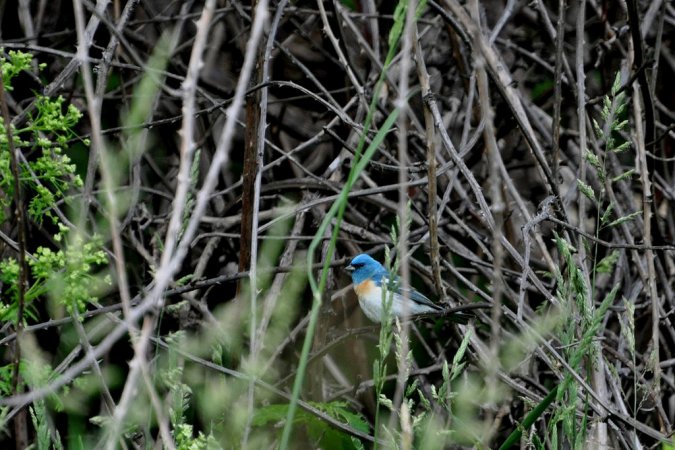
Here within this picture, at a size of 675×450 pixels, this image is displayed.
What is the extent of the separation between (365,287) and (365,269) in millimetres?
94

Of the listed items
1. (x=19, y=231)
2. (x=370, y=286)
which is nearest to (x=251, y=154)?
(x=19, y=231)

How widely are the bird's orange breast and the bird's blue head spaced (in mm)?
28

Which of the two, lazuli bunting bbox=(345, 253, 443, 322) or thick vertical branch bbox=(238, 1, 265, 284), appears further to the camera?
lazuli bunting bbox=(345, 253, 443, 322)

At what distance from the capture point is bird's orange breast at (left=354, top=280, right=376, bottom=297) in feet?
12.5

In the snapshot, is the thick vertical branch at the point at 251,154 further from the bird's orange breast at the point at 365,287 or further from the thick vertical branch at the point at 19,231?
the bird's orange breast at the point at 365,287

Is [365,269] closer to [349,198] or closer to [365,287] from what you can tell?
[365,287]

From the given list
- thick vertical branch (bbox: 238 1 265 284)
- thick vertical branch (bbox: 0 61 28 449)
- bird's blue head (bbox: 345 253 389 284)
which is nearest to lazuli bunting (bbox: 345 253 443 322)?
bird's blue head (bbox: 345 253 389 284)

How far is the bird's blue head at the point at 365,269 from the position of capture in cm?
382

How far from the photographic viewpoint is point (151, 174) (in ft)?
14.8

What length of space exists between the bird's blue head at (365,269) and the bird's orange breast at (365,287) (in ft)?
0.09

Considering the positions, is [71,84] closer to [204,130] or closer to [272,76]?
[204,130]

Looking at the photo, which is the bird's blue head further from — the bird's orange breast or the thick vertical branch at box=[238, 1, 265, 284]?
the thick vertical branch at box=[238, 1, 265, 284]

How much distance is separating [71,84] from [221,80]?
0.75 meters

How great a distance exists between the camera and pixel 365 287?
151 inches
